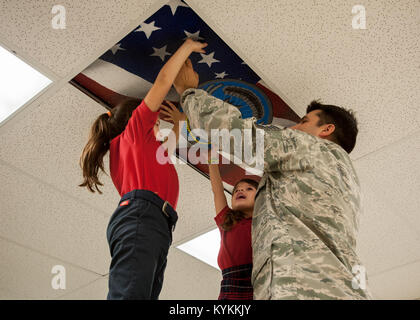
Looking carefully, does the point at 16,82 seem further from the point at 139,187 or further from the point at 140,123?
the point at 139,187

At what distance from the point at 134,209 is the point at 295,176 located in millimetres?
539

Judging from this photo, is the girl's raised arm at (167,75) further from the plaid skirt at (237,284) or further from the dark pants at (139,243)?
the plaid skirt at (237,284)

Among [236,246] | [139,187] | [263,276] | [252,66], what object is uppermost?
[252,66]

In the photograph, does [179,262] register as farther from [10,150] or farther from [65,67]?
[65,67]

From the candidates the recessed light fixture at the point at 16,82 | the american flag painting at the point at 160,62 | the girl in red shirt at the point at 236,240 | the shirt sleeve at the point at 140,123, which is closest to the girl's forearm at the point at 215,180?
the girl in red shirt at the point at 236,240

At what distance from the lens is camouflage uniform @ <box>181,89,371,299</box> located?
0.99 metres

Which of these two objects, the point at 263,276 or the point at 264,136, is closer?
the point at 263,276

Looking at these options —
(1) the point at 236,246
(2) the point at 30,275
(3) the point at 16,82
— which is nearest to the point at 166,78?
(3) the point at 16,82

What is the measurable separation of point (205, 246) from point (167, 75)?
5.72 ft

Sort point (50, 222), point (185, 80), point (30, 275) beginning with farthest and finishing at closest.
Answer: point (30, 275)
point (50, 222)
point (185, 80)

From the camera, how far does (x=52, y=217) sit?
2.41 meters

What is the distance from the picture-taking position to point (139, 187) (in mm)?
1316
